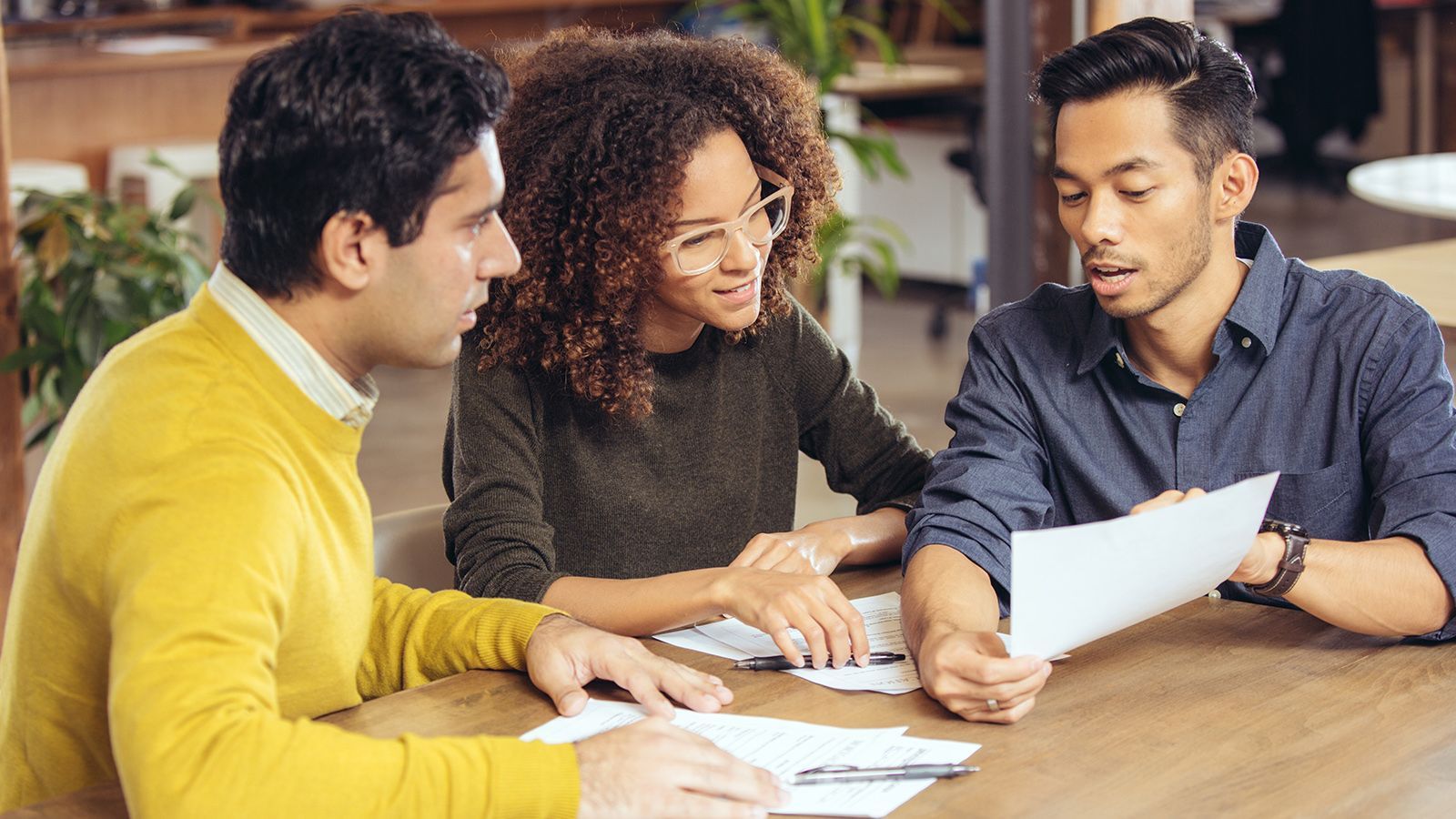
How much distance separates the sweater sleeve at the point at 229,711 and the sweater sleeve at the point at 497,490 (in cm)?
56

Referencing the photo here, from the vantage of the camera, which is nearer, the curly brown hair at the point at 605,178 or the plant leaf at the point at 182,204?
the curly brown hair at the point at 605,178

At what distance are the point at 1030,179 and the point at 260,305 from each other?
3.02m


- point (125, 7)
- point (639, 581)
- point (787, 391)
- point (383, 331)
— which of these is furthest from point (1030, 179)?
point (125, 7)

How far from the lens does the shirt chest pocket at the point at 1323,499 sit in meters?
1.72

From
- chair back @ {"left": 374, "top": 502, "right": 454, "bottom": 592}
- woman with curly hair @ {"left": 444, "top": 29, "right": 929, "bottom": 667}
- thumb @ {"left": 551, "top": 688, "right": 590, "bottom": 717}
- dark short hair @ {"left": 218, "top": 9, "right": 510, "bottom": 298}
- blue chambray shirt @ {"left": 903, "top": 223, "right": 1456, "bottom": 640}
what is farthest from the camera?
chair back @ {"left": 374, "top": 502, "right": 454, "bottom": 592}

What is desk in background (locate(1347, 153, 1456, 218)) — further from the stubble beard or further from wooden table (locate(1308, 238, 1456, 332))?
the stubble beard

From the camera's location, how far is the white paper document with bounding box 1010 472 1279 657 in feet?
4.31

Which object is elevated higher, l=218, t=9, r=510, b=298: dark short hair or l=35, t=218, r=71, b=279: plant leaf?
l=218, t=9, r=510, b=298: dark short hair

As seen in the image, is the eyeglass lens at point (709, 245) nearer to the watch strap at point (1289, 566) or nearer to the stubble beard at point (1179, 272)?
the stubble beard at point (1179, 272)

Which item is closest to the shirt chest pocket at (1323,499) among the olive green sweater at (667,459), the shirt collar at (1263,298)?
the shirt collar at (1263,298)

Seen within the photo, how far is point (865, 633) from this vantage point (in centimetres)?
158

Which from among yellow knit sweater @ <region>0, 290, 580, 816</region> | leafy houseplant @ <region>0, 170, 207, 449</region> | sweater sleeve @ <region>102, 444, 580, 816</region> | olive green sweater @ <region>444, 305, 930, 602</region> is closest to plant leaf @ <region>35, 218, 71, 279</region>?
leafy houseplant @ <region>0, 170, 207, 449</region>

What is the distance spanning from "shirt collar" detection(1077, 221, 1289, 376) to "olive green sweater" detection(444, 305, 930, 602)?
0.32 meters

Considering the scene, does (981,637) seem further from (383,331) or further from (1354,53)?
(1354,53)
